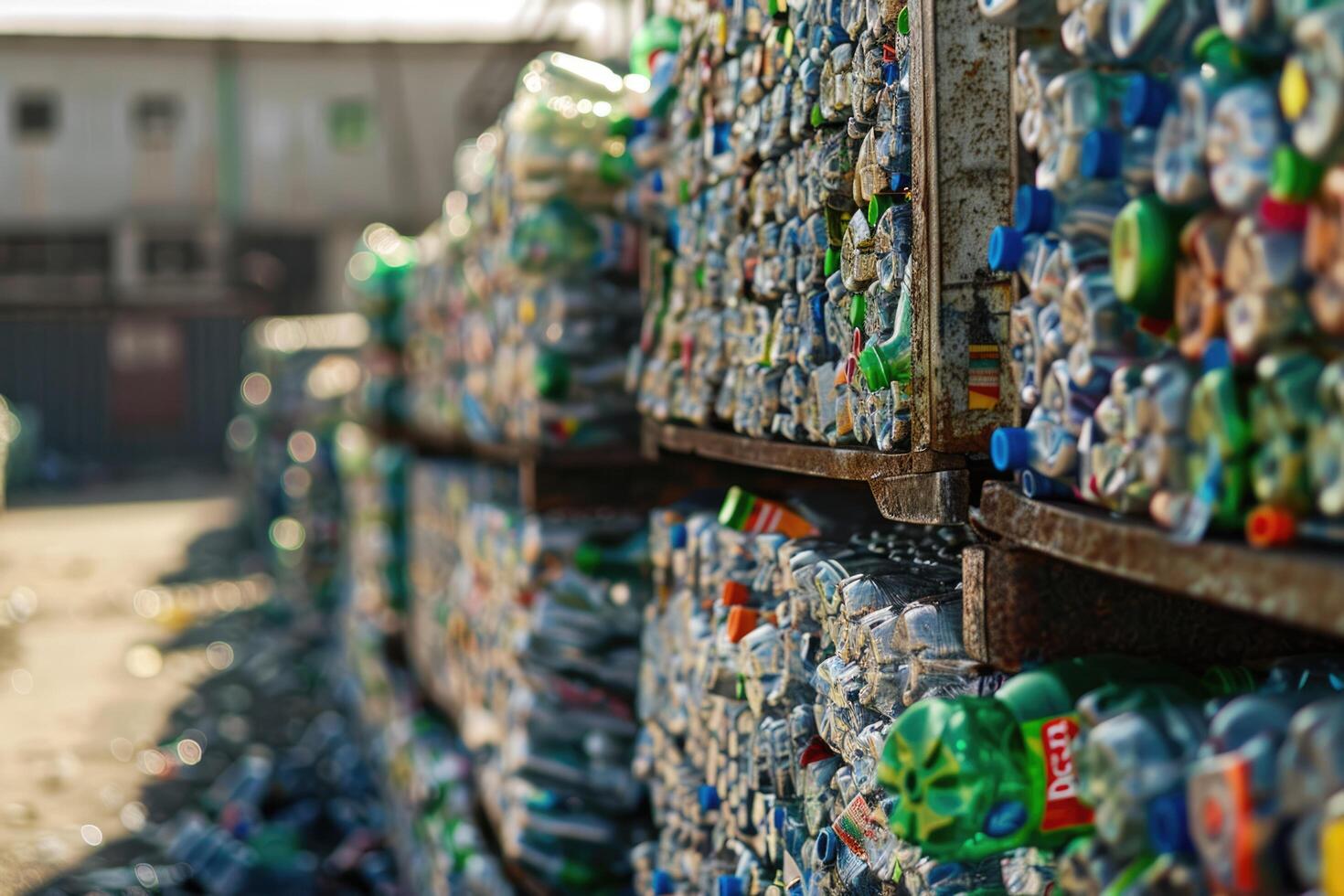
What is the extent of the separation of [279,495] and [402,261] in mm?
7059

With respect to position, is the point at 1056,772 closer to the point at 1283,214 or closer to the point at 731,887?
the point at 1283,214

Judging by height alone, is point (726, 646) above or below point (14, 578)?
above

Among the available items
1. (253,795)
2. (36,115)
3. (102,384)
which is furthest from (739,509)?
(36,115)

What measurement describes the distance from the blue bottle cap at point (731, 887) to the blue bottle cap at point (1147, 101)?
1639mm

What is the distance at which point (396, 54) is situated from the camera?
23.0 metres

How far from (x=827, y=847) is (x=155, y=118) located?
2317cm

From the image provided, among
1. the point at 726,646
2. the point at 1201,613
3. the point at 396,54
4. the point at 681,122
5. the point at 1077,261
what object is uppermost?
the point at 396,54

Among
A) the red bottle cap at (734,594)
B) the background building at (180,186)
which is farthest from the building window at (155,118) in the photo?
the red bottle cap at (734,594)

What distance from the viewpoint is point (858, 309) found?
1992mm

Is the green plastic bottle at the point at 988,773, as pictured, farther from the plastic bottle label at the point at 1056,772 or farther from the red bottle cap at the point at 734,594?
the red bottle cap at the point at 734,594

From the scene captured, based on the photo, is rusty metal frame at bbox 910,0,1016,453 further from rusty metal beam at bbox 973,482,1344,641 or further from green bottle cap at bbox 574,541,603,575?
green bottle cap at bbox 574,541,603,575

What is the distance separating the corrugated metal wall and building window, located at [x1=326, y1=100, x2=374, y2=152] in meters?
3.32

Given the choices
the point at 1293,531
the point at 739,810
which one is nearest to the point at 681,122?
the point at 739,810

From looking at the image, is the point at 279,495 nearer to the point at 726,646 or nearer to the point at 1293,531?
the point at 726,646
